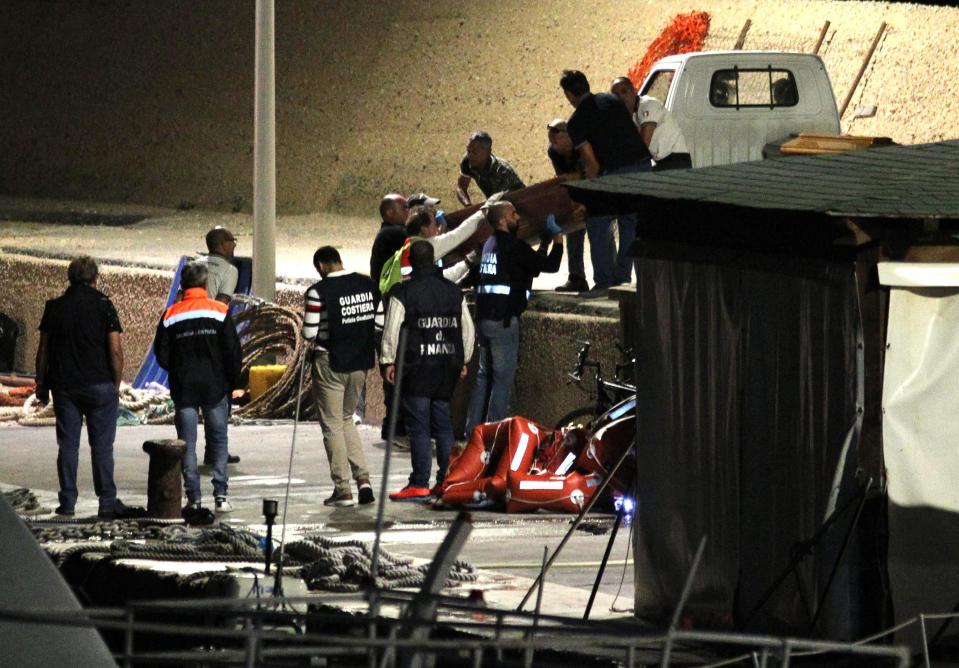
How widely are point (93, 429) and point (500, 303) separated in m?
3.43

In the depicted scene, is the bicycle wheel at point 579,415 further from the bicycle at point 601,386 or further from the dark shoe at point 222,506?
the dark shoe at point 222,506

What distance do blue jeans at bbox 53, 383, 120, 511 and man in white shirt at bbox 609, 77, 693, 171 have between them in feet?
20.4

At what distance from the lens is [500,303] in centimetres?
1623

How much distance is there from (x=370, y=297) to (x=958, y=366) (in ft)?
18.4

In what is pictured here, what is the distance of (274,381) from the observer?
802 inches

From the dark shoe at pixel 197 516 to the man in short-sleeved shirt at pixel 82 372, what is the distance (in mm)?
526

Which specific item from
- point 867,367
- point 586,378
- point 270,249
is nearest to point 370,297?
point 586,378

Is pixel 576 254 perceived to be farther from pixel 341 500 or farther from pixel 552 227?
pixel 341 500

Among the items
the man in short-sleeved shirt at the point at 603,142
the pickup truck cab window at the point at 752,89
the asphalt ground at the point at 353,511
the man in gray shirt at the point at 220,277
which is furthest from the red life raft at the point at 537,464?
the pickup truck cab window at the point at 752,89

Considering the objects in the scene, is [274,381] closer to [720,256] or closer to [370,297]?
[370,297]

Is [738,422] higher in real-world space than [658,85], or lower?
lower

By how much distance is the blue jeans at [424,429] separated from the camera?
14.9 m

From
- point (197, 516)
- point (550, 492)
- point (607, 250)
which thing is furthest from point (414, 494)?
point (607, 250)

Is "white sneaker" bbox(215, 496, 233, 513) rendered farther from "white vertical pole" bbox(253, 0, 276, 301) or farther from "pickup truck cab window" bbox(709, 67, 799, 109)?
"pickup truck cab window" bbox(709, 67, 799, 109)
